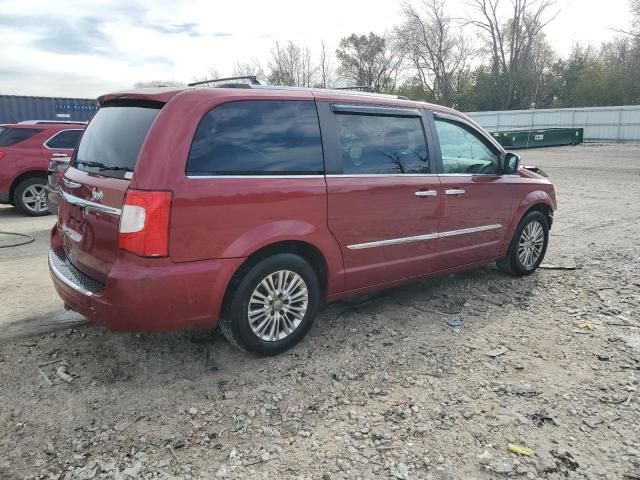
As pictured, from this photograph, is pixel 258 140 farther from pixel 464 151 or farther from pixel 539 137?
pixel 539 137

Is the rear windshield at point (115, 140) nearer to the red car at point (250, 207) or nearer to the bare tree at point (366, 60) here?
the red car at point (250, 207)

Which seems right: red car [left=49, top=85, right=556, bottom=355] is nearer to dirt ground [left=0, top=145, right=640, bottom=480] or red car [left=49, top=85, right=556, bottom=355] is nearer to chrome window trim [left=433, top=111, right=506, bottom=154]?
chrome window trim [left=433, top=111, right=506, bottom=154]

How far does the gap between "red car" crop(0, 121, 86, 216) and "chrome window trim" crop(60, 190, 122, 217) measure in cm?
638

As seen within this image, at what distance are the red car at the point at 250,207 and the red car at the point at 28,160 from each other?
19.8 feet

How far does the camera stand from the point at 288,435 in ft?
9.27

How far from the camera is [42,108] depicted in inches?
813

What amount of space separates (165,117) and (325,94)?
1266 millimetres

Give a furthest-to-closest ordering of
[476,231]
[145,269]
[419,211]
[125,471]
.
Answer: [476,231] < [419,211] < [145,269] < [125,471]

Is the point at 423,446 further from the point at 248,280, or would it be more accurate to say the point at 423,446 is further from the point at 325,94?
the point at 325,94

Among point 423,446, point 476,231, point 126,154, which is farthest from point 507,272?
point 126,154

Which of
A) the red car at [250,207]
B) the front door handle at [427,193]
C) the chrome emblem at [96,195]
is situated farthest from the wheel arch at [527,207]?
the chrome emblem at [96,195]

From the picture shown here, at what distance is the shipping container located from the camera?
19609 millimetres

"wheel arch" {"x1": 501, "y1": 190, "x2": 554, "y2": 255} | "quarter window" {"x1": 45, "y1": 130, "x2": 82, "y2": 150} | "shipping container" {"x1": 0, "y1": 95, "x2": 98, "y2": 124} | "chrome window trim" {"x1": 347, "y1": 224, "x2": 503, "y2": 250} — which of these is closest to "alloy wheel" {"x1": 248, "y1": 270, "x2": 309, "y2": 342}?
"chrome window trim" {"x1": 347, "y1": 224, "x2": 503, "y2": 250}

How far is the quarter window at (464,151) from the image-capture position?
4.61 m
